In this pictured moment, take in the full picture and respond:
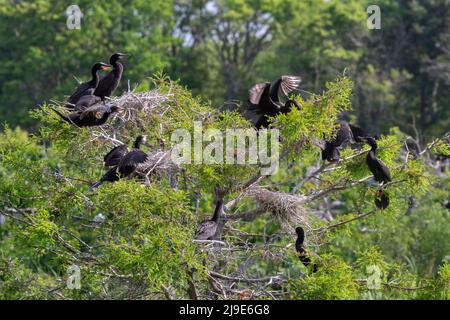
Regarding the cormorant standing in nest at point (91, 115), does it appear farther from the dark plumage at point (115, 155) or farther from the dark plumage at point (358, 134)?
the dark plumage at point (358, 134)

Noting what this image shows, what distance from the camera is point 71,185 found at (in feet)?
25.2

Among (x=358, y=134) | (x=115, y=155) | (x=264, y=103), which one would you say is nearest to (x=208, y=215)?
(x=264, y=103)

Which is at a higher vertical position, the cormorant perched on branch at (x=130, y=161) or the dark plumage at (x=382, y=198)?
the cormorant perched on branch at (x=130, y=161)

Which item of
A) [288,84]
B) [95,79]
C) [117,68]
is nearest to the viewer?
[95,79]

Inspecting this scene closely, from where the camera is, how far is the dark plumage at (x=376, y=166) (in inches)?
286

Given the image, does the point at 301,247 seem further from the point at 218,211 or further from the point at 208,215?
the point at 208,215

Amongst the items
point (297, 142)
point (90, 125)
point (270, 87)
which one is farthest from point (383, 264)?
point (90, 125)

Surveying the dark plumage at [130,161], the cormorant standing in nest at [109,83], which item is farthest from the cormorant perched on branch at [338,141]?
the cormorant standing in nest at [109,83]

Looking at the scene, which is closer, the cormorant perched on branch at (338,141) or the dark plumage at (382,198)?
the cormorant perched on branch at (338,141)

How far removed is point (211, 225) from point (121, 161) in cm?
89

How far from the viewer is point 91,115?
7234 millimetres

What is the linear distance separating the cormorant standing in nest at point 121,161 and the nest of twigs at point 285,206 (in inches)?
40.0

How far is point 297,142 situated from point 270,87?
885 mm
